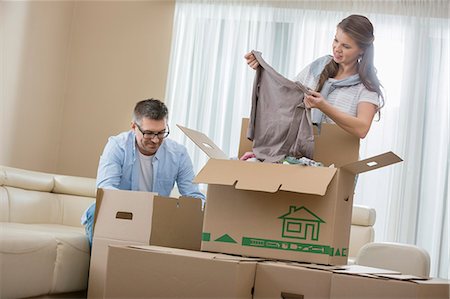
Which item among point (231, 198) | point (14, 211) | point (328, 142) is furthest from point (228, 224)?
point (14, 211)

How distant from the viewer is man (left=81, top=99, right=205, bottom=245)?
10.6 feet

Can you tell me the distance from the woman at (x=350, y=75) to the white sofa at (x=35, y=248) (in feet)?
4.07

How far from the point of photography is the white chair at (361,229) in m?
4.57

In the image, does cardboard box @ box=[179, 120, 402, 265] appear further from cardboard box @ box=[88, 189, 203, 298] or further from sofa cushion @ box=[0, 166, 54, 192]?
sofa cushion @ box=[0, 166, 54, 192]

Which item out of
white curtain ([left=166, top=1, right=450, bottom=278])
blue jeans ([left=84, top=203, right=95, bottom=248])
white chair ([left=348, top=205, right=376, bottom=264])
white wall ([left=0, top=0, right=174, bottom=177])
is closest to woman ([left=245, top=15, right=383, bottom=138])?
blue jeans ([left=84, top=203, right=95, bottom=248])

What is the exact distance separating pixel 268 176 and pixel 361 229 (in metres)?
2.57

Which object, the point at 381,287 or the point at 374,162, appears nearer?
the point at 381,287

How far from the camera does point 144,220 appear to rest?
8.95ft

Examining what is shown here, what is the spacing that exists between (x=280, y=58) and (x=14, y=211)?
2.43 meters

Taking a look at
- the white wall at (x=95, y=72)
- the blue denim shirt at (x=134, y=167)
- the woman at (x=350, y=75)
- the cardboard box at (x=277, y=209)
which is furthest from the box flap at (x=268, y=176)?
the white wall at (x=95, y=72)

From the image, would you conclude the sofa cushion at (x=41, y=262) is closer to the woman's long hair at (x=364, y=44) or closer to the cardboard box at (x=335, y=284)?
the cardboard box at (x=335, y=284)

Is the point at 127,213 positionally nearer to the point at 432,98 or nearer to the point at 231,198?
the point at 231,198

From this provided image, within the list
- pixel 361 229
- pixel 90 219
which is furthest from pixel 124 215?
pixel 361 229

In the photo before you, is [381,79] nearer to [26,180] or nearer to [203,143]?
[26,180]
